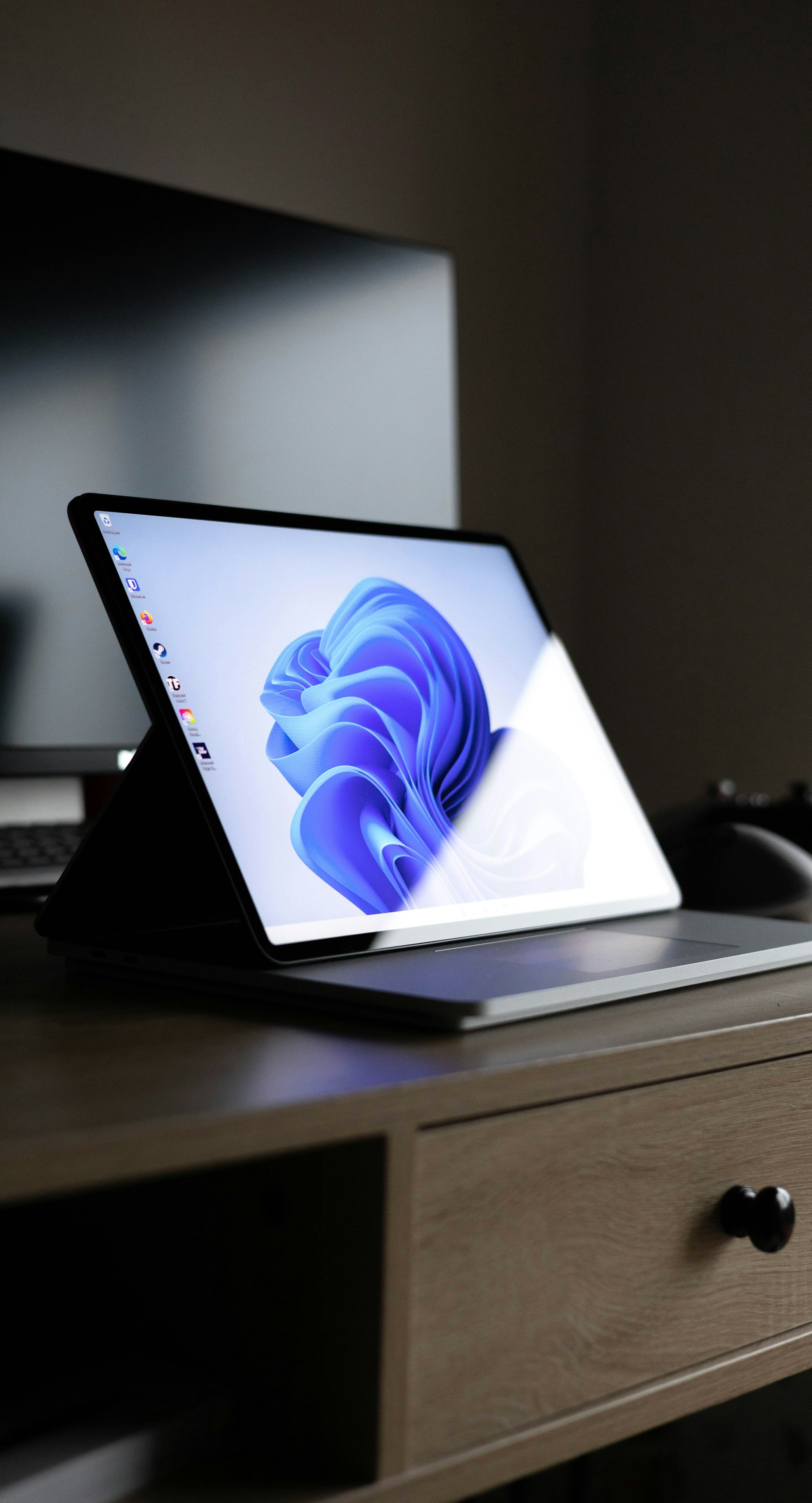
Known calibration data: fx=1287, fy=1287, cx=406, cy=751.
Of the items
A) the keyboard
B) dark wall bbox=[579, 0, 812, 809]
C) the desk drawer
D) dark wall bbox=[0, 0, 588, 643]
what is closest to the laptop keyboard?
the keyboard

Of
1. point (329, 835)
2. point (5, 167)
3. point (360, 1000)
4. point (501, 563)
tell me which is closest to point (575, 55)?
point (5, 167)

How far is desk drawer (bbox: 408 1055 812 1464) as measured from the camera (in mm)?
465

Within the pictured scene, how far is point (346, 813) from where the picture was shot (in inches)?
26.1

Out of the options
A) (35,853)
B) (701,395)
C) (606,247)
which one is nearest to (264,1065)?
(35,853)

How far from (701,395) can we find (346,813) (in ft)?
3.85

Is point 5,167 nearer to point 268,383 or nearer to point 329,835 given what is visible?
point 268,383

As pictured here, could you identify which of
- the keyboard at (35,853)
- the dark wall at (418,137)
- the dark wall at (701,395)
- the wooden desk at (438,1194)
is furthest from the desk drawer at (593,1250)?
the dark wall at (418,137)

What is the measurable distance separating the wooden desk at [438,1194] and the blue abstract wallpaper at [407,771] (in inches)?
4.9

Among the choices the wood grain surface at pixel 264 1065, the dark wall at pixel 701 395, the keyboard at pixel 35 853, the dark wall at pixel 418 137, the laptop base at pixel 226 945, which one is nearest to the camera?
the wood grain surface at pixel 264 1065

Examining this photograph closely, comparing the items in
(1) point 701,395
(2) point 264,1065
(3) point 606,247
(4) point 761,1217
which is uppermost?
(3) point 606,247

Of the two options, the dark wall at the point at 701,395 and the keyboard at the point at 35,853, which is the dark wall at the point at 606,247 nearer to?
the dark wall at the point at 701,395

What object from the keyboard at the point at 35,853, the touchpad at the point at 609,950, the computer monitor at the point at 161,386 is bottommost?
the keyboard at the point at 35,853

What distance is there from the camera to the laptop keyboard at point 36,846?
89 centimetres

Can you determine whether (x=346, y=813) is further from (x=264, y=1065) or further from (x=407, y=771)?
(x=264, y=1065)
